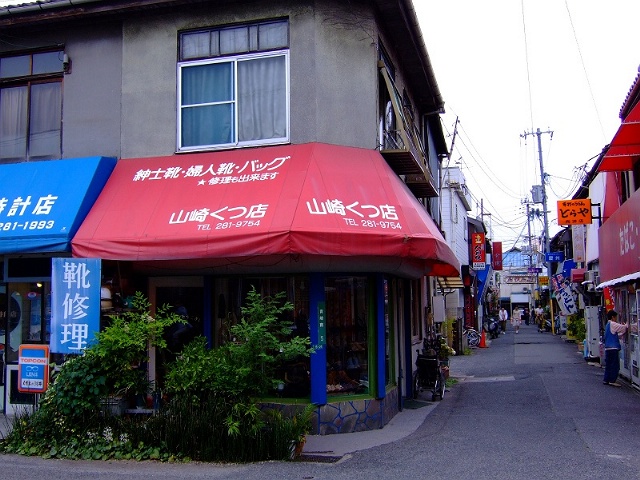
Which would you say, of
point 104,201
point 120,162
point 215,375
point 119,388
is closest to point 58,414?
point 119,388

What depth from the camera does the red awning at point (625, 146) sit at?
12.6m

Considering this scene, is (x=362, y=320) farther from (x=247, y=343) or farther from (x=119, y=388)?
(x=119, y=388)

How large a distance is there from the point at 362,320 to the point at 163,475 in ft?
13.9

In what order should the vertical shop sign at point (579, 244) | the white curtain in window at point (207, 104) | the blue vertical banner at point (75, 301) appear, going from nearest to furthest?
the blue vertical banner at point (75, 301) → the white curtain in window at point (207, 104) → the vertical shop sign at point (579, 244)

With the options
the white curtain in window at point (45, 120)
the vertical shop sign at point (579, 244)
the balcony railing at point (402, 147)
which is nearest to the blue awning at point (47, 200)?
the white curtain in window at point (45, 120)

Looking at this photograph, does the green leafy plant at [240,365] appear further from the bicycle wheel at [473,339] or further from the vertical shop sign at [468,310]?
the vertical shop sign at [468,310]

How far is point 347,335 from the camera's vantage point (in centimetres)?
1073

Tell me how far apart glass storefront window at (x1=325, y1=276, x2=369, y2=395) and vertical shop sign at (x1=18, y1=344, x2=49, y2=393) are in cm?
449

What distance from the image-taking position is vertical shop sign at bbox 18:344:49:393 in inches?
409

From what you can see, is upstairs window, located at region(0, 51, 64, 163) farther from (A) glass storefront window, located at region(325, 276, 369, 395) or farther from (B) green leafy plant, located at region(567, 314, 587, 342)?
(B) green leafy plant, located at region(567, 314, 587, 342)

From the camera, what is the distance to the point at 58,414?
898 centimetres

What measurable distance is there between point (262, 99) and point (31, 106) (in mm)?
4606

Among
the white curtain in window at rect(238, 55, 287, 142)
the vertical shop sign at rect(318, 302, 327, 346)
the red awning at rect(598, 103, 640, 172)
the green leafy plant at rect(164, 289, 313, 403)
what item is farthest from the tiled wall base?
the red awning at rect(598, 103, 640, 172)

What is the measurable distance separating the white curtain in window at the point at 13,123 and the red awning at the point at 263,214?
8.32ft
